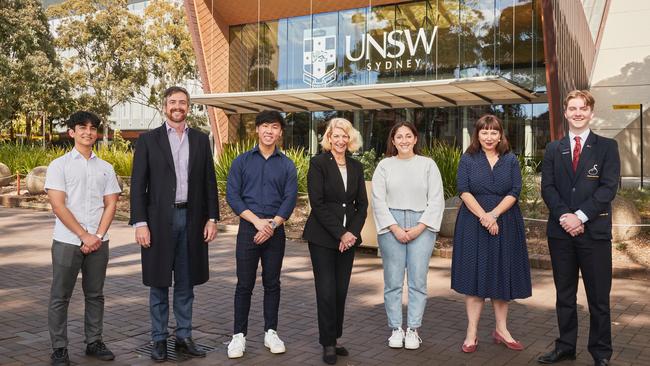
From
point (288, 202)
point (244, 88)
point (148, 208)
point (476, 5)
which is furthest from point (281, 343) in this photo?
point (244, 88)

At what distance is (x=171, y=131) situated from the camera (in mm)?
4527

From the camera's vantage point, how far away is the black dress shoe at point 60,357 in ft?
13.6

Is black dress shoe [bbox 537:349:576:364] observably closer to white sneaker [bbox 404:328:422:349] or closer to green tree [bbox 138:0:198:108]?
white sneaker [bbox 404:328:422:349]

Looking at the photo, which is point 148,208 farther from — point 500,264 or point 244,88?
point 244,88

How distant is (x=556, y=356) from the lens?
4402mm

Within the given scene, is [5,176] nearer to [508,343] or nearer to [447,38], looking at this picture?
[447,38]

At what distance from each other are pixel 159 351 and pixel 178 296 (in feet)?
1.38

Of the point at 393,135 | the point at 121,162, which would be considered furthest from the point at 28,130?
the point at 393,135

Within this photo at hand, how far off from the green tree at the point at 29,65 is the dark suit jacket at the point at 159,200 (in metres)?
26.2

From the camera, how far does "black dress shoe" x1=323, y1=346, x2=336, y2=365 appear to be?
435 centimetres

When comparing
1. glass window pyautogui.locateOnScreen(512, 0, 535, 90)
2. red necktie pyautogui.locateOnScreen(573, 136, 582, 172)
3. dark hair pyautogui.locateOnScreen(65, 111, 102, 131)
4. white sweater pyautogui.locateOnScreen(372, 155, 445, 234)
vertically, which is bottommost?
white sweater pyautogui.locateOnScreen(372, 155, 445, 234)

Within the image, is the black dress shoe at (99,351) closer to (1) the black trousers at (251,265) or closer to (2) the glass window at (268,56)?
(1) the black trousers at (251,265)

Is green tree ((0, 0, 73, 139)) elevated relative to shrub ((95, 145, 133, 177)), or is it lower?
elevated

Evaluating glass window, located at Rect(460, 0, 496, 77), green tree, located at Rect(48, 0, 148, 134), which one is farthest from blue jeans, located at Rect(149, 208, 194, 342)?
green tree, located at Rect(48, 0, 148, 134)
